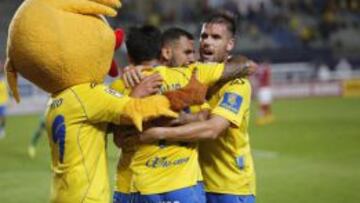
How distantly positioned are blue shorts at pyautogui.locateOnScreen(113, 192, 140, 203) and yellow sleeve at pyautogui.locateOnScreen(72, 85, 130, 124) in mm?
518

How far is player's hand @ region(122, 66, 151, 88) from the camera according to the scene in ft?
15.7

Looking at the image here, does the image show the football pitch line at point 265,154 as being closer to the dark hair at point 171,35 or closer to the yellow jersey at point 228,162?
the yellow jersey at point 228,162

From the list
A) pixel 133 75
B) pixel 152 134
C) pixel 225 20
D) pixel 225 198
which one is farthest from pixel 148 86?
pixel 225 198

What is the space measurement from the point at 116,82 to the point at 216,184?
1.09m

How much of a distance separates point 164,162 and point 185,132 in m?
0.25

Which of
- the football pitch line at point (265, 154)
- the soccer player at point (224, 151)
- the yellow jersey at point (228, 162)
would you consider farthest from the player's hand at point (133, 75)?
the football pitch line at point (265, 154)

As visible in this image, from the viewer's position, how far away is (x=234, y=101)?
5074 millimetres

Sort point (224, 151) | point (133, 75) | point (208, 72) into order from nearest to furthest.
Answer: point (133, 75) < point (208, 72) < point (224, 151)

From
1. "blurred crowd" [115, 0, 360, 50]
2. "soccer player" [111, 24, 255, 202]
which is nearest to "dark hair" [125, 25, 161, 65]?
"soccer player" [111, 24, 255, 202]

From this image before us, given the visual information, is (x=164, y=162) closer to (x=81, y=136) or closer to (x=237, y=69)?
(x=81, y=136)

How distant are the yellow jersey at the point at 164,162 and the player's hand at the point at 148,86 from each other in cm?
6

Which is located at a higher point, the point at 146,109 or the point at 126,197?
the point at 146,109

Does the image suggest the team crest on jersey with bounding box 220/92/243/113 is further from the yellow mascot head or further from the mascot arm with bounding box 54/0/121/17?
the mascot arm with bounding box 54/0/121/17

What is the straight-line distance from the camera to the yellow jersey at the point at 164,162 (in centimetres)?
476
